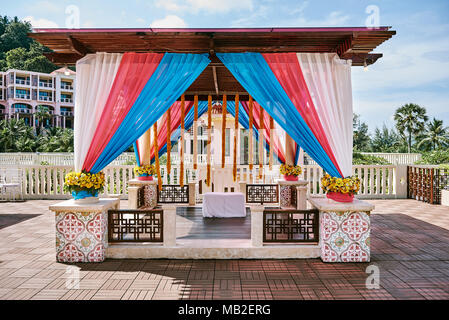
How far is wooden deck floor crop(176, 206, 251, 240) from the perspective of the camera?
4749 millimetres

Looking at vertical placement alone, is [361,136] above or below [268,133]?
above

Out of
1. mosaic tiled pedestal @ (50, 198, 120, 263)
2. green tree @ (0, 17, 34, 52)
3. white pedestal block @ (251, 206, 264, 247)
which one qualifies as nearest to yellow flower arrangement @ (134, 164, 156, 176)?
mosaic tiled pedestal @ (50, 198, 120, 263)

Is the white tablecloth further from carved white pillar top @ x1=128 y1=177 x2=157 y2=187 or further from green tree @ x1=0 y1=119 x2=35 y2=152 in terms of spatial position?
green tree @ x1=0 y1=119 x2=35 y2=152

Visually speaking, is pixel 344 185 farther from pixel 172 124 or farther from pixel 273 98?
pixel 172 124

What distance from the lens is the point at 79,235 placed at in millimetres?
4031

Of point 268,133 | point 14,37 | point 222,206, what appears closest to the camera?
point 222,206

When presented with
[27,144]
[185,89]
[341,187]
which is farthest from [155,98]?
[27,144]

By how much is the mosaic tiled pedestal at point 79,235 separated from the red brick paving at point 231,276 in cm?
15

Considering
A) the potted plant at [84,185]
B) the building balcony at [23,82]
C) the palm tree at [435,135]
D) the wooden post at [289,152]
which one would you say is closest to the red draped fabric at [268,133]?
the wooden post at [289,152]

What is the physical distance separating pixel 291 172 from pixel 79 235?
445 centimetres

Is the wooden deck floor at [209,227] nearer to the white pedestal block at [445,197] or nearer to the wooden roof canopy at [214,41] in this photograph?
the wooden roof canopy at [214,41]

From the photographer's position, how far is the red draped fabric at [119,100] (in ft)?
13.5
